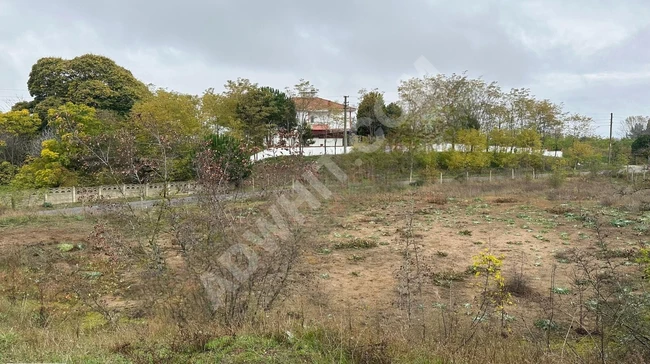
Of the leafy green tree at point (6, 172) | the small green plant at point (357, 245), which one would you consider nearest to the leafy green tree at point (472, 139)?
the small green plant at point (357, 245)

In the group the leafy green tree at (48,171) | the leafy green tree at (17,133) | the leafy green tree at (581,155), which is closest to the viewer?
the leafy green tree at (48,171)

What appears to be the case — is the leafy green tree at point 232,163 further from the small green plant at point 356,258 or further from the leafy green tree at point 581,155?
the leafy green tree at point 581,155

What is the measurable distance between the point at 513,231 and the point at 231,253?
786 cm

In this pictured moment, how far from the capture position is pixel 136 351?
9.21ft

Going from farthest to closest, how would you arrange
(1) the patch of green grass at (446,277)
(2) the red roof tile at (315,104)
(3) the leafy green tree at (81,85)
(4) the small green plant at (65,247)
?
(2) the red roof tile at (315,104)
(3) the leafy green tree at (81,85)
(4) the small green plant at (65,247)
(1) the patch of green grass at (446,277)

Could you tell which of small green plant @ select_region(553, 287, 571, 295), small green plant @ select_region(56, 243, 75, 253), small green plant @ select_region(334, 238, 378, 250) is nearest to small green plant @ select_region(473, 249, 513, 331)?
small green plant @ select_region(553, 287, 571, 295)

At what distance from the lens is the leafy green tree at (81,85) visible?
22.3 meters

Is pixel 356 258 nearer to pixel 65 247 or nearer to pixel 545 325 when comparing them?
pixel 545 325

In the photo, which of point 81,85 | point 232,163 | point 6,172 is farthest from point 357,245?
point 81,85

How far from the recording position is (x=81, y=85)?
22.5 meters

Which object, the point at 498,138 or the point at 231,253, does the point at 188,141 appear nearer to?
the point at 231,253

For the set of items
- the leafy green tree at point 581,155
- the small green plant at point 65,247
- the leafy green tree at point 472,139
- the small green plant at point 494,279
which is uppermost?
the leafy green tree at point 472,139

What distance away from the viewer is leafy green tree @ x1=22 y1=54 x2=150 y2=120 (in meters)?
22.3

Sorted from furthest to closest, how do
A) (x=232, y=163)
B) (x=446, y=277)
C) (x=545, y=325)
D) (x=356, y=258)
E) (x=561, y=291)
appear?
(x=356, y=258) → (x=446, y=277) → (x=561, y=291) → (x=232, y=163) → (x=545, y=325)
